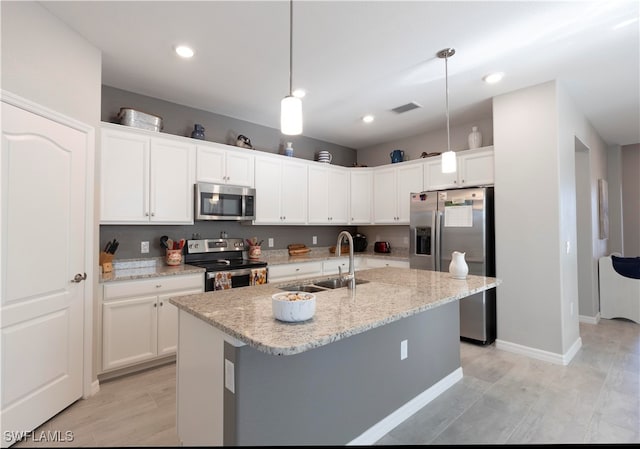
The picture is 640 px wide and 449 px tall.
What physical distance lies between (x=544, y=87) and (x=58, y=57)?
407 centimetres

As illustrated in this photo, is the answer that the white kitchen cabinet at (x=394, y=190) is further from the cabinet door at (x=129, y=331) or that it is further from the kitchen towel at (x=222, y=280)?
the cabinet door at (x=129, y=331)

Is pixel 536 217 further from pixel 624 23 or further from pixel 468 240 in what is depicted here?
pixel 624 23

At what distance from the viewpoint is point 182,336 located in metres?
1.84

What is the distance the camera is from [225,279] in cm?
322

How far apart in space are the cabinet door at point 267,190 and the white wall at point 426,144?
202cm

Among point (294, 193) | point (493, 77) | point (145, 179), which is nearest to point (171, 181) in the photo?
point (145, 179)

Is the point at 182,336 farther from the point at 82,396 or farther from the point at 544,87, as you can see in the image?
the point at 544,87

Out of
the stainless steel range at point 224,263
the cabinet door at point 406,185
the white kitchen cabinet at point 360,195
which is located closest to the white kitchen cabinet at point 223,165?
the stainless steel range at point 224,263

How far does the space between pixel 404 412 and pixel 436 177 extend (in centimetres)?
292

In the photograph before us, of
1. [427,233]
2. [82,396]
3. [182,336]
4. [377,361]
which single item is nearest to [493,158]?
[427,233]

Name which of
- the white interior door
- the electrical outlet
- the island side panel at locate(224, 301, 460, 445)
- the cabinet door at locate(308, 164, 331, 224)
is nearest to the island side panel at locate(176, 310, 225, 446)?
the island side panel at locate(224, 301, 460, 445)

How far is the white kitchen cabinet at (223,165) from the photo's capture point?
3475mm

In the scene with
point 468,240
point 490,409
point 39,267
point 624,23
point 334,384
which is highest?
point 624,23

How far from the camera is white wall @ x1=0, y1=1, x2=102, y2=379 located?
1.87m
